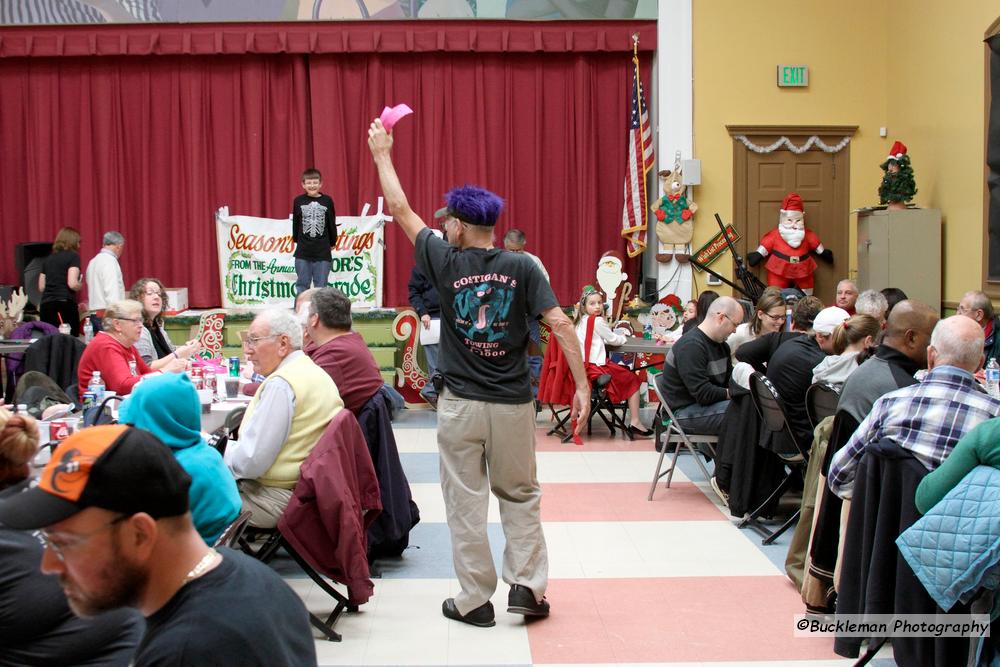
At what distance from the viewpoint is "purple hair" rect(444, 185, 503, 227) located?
4.19 meters

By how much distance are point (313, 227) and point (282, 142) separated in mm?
1861

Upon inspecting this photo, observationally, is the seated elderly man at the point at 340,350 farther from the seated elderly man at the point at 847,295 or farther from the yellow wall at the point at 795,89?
the yellow wall at the point at 795,89

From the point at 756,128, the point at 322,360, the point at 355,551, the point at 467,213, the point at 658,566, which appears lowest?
the point at 658,566

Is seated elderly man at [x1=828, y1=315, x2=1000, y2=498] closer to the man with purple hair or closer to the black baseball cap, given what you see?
the man with purple hair

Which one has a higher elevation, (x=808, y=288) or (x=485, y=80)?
(x=485, y=80)

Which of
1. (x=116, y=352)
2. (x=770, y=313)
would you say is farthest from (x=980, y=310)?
(x=116, y=352)

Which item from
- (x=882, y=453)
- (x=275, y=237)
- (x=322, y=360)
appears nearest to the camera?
(x=882, y=453)

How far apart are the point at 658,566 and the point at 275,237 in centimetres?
688

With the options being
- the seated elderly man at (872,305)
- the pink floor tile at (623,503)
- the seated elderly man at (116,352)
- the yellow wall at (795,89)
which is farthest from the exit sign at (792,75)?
the seated elderly man at (116,352)

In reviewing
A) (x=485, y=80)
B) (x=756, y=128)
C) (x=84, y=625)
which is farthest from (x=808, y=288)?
(x=84, y=625)

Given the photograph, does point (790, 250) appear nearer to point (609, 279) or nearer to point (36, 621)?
point (609, 279)

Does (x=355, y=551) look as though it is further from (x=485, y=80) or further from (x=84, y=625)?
(x=485, y=80)

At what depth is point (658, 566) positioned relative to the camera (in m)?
5.15

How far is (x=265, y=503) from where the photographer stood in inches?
167
